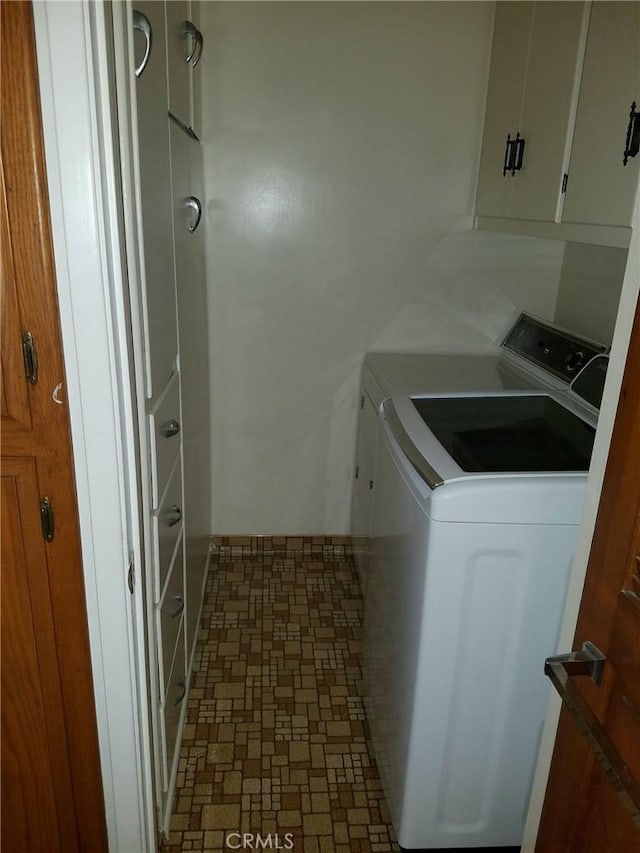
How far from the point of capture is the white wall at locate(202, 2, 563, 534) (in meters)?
2.28

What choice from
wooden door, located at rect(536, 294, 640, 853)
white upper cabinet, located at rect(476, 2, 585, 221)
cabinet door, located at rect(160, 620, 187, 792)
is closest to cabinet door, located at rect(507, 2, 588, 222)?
white upper cabinet, located at rect(476, 2, 585, 221)

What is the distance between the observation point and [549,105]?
1.74 m

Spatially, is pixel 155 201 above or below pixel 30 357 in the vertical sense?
above

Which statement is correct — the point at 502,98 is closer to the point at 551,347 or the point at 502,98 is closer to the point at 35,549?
the point at 551,347

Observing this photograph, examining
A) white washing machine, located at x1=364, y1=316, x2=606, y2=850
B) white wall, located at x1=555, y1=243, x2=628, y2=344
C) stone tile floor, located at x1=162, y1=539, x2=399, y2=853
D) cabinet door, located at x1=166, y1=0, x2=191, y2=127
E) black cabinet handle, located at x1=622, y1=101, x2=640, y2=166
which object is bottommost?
stone tile floor, located at x1=162, y1=539, x2=399, y2=853

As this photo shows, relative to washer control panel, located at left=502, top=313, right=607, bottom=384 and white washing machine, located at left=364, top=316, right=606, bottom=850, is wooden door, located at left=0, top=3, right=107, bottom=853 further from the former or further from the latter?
washer control panel, located at left=502, top=313, right=607, bottom=384

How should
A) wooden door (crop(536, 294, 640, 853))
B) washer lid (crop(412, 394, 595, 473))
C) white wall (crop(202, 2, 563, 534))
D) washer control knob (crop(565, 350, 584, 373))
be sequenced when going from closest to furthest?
wooden door (crop(536, 294, 640, 853))
washer lid (crop(412, 394, 595, 473))
washer control knob (crop(565, 350, 584, 373))
white wall (crop(202, 2, 563, 534))

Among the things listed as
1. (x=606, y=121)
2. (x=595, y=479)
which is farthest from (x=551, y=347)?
(x=595, y=479)

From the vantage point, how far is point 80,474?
3.17 ft

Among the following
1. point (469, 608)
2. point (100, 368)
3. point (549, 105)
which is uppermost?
point (549, 105)

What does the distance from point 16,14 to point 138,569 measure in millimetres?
817

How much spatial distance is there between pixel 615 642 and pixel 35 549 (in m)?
0.85

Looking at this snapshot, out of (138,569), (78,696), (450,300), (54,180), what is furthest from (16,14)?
(450,300)

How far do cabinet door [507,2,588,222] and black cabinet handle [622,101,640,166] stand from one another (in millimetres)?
305
